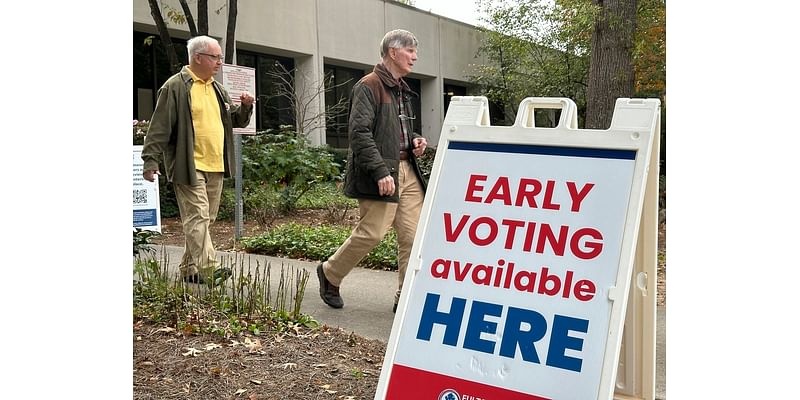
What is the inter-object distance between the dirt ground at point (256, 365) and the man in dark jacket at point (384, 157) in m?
0.77

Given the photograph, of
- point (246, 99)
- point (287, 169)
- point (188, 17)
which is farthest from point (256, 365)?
point (188, 17)

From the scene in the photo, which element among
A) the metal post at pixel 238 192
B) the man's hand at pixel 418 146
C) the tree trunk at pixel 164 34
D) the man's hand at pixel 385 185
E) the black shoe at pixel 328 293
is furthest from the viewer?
the tree trunk at pixel 164 34

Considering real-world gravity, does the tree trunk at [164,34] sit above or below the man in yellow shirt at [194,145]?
above

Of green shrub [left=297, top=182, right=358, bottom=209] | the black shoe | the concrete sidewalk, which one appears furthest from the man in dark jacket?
green shrub [left=297, top=182, right=358, bottom=209]

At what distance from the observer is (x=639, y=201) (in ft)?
9.59

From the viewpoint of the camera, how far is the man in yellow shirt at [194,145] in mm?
6156

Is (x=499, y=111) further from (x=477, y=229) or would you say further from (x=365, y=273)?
(x=477, y=229)

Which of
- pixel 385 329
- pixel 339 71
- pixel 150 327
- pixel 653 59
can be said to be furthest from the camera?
pixel 339 71

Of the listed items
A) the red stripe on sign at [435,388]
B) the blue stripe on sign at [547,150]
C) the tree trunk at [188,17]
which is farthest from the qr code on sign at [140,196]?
the red stripe on sign at [435,388]

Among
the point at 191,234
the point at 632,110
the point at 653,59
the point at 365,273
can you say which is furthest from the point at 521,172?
the point at 653,59

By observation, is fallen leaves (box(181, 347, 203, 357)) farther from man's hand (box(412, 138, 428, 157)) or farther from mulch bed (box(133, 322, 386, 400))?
man's hand (box(412, 138, 428, 157))

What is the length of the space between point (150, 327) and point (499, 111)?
22.7 metres

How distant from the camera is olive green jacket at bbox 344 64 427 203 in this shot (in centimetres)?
536

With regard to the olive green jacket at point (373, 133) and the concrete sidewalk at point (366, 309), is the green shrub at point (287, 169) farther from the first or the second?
the olive green jacket at point (373, 133)
